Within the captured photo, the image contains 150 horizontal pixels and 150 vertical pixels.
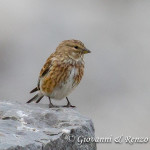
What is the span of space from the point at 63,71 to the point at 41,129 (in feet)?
7.53

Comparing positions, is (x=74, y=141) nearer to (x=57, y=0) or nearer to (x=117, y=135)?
(x=117, y=135)

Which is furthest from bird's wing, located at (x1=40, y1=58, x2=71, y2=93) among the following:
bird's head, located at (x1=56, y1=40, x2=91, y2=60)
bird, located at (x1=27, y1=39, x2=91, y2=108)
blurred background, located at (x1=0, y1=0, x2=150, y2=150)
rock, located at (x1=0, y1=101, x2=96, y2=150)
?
blurred background, located at (x1=0, y1=0, x2=150, y2=150)

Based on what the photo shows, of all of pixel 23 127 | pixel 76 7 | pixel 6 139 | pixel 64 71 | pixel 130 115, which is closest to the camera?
pixel 6 139

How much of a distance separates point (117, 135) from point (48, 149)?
5109mm

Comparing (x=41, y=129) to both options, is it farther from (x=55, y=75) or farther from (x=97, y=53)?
(x=97, y=53)

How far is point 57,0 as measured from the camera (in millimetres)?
19281

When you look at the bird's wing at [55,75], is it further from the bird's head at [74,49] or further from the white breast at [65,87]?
the bird's head at [74,49]

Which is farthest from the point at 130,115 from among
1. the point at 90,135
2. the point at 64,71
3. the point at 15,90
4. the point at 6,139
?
the point at 6,139

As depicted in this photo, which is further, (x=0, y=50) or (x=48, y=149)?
(x=0, y=50)

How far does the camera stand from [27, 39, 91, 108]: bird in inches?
380

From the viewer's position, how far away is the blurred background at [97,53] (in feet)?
43.5

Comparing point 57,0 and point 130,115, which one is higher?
point 57,0

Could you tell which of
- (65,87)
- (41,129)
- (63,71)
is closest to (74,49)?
(63,71)

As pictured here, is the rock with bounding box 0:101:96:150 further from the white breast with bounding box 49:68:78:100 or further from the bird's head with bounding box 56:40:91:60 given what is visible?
the bird's head with bounding box 56:40:91:60
